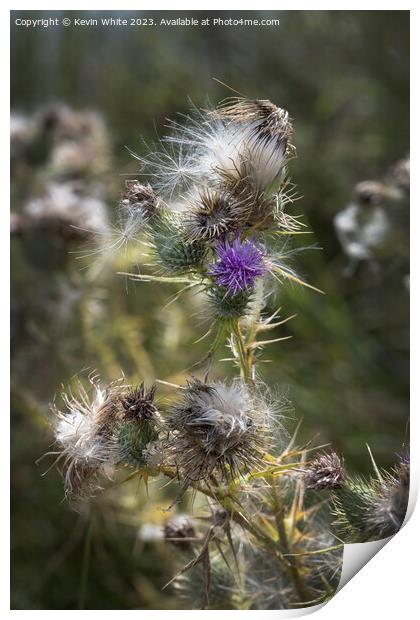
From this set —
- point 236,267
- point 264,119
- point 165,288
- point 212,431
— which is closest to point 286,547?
point 212,431

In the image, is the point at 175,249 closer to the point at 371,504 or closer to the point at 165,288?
the point at 371,504

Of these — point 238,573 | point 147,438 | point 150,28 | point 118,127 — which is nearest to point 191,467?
point 147,438

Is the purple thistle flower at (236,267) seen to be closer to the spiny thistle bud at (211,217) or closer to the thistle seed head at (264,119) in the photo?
the spiny thistle bud at (211,217)

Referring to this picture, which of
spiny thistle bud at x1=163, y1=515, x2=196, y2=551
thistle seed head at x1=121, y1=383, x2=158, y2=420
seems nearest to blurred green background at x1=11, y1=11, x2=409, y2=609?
spiny thistle bud at x1=163, y1=515, x2=196, y2=551

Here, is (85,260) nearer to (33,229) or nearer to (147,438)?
(33,229)

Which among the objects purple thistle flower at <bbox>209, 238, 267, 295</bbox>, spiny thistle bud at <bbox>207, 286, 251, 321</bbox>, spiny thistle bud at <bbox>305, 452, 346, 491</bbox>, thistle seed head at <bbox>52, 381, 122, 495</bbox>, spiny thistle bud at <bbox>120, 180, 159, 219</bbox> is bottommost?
spiny thistle bud at <bbox>305, 452, 346, 491</bbox>

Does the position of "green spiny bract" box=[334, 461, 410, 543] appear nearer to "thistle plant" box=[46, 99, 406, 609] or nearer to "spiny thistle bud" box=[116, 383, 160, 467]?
"thistle plant" box=[46, 99, 406, 609]
